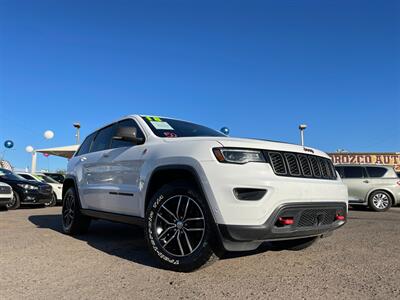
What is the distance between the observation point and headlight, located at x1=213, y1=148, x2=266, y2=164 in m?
3.72

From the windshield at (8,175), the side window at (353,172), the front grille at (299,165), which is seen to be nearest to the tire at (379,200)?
the side window at (353,172)

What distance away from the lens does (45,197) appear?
14.4 m

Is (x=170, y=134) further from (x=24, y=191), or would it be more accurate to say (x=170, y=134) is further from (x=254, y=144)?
(x=24, y=191)

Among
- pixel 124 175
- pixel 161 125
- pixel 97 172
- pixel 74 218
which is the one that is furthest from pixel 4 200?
pixel 161 125

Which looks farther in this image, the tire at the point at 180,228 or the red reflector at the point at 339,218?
the red reflector at the point at 339,218

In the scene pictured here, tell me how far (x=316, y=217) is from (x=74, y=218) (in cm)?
412

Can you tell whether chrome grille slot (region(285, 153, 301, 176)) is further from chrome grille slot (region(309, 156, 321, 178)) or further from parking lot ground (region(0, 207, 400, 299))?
parking lot ground (region(0, 207, 400, 299))

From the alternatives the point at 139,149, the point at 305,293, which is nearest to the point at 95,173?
the point at 139,149

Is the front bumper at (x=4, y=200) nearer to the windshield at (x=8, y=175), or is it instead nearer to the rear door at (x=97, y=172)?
the windshield at (x=8, y=175)

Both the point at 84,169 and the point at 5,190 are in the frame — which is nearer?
the point at 84,169

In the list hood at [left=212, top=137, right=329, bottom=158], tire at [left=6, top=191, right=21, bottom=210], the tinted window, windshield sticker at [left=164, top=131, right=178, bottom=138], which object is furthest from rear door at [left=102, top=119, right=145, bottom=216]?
the tinted window

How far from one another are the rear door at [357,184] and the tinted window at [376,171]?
19cm

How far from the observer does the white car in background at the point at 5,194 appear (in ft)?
41.2

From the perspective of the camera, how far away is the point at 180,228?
3998mm
